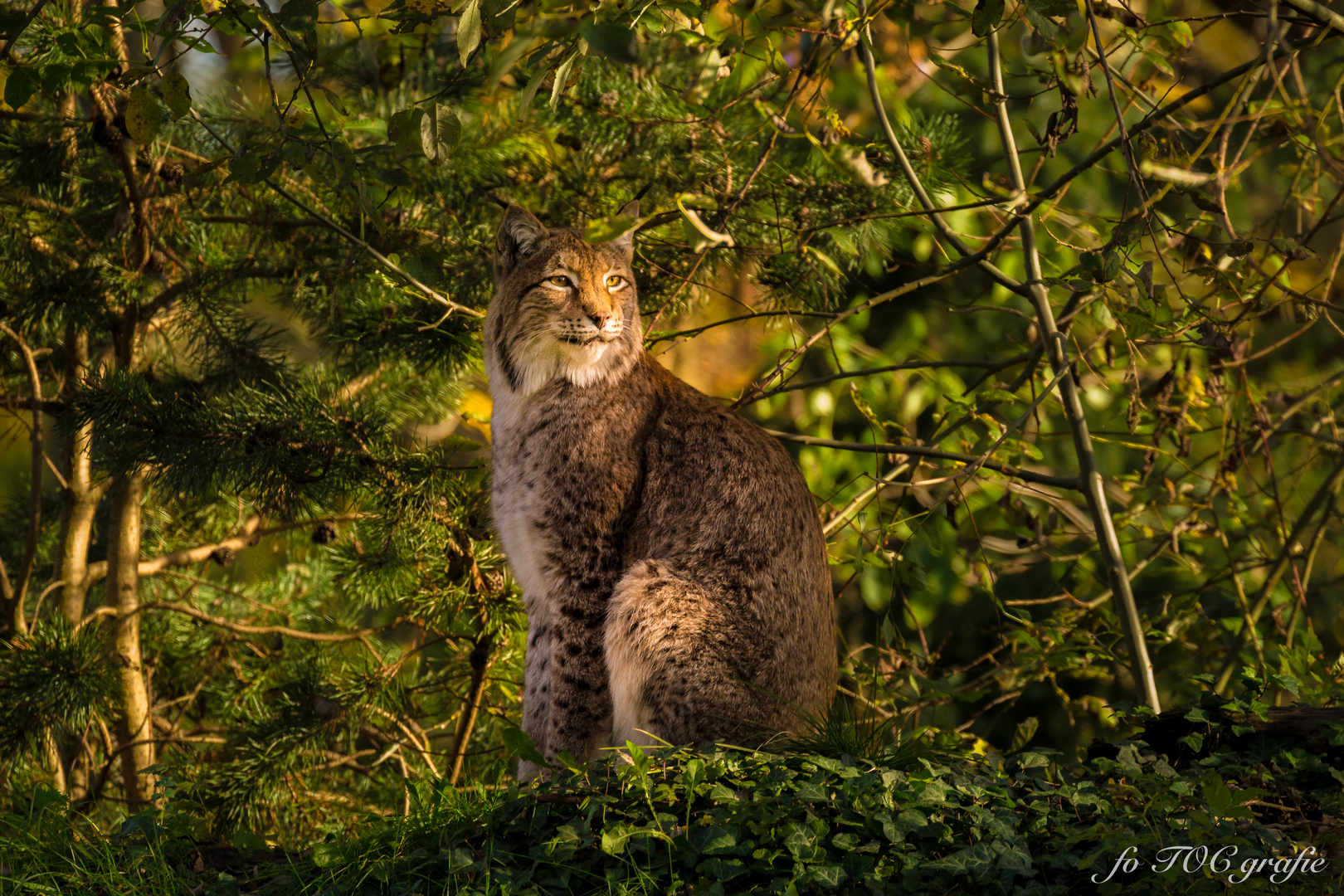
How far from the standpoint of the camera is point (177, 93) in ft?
8.89

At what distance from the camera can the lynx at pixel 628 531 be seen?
129 inches

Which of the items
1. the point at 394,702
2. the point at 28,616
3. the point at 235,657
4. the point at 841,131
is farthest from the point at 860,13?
the point at 28,616

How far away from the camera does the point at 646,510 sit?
3582mm

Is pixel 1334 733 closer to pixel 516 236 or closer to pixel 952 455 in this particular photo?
pixel 952 455

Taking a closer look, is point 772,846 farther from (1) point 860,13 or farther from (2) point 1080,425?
(1) point 860,13

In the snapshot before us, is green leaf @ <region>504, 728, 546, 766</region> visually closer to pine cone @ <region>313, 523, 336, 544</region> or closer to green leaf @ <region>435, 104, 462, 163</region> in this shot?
green leaf @ <region>435, 104, 462, 163</region>

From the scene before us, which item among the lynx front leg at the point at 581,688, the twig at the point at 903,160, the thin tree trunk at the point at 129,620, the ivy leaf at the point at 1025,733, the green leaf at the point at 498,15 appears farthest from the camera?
the thin tree trunk at the point at 129,620

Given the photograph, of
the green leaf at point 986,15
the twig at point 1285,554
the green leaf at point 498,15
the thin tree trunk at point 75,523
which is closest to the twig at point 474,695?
the thin tree trunk at point 75,523

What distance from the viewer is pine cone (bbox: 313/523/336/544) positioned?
423 cm

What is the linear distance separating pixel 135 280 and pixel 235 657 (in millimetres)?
1966

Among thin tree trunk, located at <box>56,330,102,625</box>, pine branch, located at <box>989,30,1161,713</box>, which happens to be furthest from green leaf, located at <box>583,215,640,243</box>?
thin tree trunk, located at <box>56,330,102,625</box>

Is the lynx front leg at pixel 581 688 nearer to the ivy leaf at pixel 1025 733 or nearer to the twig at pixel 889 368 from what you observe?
the twig at pixel 889 368

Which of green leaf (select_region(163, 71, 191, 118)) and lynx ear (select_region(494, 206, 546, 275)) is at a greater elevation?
green leaf (select_region(163, 71, 191, 118))

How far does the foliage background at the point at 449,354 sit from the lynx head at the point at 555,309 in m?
0.24
